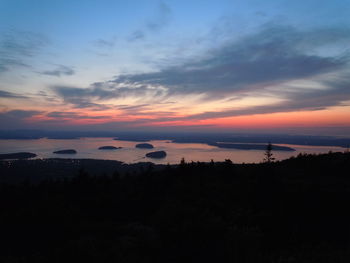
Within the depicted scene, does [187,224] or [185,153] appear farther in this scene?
[185,153]

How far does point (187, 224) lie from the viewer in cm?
882

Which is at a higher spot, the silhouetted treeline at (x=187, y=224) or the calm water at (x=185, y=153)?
the silhouetted treeline at (x=187, y=224)

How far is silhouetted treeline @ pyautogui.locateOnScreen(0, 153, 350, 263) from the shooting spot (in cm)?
712

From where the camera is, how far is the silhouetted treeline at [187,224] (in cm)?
712

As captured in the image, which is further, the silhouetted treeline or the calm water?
the calm water

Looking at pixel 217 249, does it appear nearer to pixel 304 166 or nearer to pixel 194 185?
pixel 194 185

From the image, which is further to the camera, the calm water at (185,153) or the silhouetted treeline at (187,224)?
the calm water at (185,153)

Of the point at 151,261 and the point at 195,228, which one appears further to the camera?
the point at 195,228

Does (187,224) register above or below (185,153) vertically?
above

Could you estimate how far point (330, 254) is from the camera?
266 inches

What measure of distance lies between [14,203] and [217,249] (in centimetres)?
1388

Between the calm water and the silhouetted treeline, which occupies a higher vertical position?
the silhouetted treeline

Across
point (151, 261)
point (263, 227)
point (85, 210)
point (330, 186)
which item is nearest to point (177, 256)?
point (151, 261)

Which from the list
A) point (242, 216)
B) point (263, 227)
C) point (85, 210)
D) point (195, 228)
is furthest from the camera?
point (85, 210)
